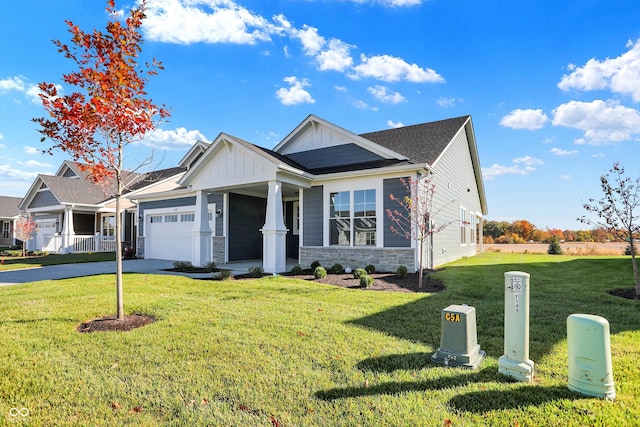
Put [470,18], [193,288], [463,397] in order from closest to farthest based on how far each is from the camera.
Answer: [463,397] → [193,288] → [470,18]

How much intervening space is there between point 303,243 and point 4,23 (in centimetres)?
1024

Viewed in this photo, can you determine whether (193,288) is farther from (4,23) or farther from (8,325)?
(4,23)

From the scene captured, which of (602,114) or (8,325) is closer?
(8,325)

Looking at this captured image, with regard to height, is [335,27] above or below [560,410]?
above

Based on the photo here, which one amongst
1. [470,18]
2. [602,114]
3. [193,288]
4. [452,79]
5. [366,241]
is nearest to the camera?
[193,288]

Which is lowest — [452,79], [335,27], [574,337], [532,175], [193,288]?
[193,288]

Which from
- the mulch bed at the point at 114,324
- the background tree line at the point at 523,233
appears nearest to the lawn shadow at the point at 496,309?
the mulch bed at the point at 114,324

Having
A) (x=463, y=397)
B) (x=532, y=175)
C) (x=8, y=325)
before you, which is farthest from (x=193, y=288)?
(x=532, y=175)

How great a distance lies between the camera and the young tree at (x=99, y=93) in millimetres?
4715

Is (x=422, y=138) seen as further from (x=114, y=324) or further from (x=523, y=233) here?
(x=523, y=233)

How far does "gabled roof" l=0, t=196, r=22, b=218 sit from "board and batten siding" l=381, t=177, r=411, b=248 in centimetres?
3892

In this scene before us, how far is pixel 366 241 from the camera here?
37.4ft

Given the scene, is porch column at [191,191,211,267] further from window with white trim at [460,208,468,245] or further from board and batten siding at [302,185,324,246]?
window with white trim at [460,208,468,245]

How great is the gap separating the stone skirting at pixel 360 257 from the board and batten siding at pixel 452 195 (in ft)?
7.78
